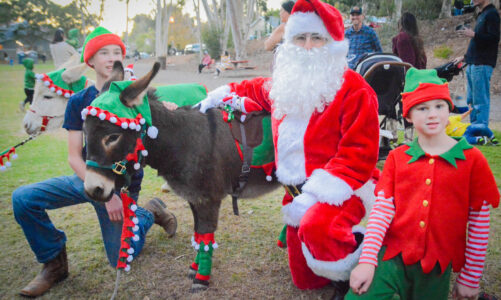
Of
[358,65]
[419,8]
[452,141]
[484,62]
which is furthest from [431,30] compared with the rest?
[452,141]

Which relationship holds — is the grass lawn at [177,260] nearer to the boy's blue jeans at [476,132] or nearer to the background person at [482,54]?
the boy's blue jeans at [476,132]

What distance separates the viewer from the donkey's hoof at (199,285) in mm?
2732

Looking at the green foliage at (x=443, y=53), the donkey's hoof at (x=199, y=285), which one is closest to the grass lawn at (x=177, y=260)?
the donkey's hoof at (x=199, y=285)

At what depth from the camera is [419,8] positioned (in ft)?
74.6

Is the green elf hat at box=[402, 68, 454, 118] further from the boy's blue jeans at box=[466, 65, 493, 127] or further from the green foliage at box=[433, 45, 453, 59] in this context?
the green foliage at box=[433, 45, 453, 59]

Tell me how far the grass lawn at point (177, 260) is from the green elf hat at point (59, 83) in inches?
66.8

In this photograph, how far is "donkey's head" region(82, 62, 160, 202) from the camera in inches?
85.0

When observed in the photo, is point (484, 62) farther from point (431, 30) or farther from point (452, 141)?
point (431, 30)

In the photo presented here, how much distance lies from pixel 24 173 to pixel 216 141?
4970mm

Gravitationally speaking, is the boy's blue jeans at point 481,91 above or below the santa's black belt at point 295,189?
above

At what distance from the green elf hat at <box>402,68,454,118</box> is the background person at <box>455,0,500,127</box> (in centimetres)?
488

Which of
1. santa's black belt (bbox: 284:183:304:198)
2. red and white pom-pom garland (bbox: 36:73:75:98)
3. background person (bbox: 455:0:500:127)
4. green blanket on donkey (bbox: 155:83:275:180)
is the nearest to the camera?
santa's black belt (bbox: 284:183:304:198)

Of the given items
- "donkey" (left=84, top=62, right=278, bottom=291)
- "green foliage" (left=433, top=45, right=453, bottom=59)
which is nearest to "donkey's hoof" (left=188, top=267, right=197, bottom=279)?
"donkey" (left=84, top=62, right=278, bottom=291)

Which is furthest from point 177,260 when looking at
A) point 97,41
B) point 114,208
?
point 97,41
